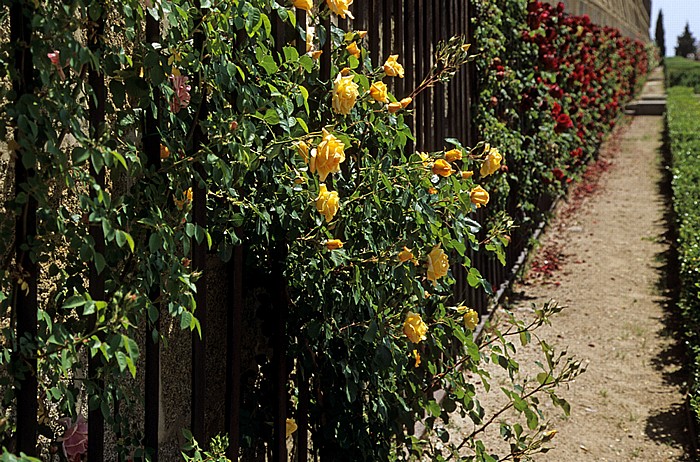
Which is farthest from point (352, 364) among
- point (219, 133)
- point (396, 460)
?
point (219, 133)

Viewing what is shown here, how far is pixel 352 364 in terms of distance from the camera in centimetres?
210

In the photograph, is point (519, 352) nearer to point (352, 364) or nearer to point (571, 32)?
point (352, 364)

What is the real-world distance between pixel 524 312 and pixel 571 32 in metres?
3.38

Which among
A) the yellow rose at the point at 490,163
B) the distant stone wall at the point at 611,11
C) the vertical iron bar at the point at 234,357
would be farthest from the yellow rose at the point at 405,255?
the distant stone wall at the point at 611,11

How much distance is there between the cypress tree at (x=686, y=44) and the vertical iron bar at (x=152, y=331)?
7051 centimetres

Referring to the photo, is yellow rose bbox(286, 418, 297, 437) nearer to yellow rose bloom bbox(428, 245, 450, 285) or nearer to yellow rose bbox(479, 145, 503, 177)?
yellow rose bloom bbox(428, 245, 450, 285)

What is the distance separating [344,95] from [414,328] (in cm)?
57

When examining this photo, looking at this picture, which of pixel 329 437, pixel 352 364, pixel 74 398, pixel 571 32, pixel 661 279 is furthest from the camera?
pixel 571 32

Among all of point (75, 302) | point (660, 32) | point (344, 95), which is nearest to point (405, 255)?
point (344, 95)

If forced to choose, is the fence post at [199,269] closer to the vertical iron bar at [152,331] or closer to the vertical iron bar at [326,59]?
the vertical iron bar at [152,331]

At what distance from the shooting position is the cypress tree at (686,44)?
66.2 m

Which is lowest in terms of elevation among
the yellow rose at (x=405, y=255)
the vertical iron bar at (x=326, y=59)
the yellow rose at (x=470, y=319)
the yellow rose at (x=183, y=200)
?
the yellow rose at (x=470, y=319)

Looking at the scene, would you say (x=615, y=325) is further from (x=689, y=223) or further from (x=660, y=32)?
(x=660, y=32)

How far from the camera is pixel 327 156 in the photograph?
173 centimetres
